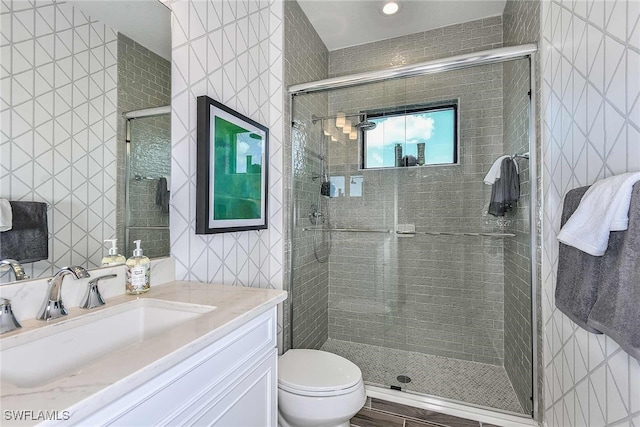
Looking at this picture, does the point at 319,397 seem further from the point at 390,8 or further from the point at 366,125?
the point at 390,8

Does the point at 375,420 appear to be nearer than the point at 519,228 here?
Yes

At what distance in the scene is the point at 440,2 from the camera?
2252mm

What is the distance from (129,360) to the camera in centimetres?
63

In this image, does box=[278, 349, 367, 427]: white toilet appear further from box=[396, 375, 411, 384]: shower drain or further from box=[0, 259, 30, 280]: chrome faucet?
box=[0, 259, 30, 280]: chrome faucet

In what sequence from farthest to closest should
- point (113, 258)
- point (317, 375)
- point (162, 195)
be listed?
1. point (317, 375)
2. point (162, 195)
3. point (113, 258)

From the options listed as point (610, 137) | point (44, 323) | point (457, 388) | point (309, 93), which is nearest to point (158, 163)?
point (44, 323)

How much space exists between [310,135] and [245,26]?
838 millimetres

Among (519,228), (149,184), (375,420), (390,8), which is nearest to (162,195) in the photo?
(149,184)

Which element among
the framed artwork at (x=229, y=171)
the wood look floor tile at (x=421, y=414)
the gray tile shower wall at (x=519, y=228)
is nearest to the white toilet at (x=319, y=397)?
the wood look floor tile at (x=421, y=414)

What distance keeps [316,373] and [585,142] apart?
151 cm

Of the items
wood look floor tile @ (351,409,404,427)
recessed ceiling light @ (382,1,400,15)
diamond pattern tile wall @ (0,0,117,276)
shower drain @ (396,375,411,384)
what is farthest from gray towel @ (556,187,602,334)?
recessed ceiling light @ (382,1,400,15)

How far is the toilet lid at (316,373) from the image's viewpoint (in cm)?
141

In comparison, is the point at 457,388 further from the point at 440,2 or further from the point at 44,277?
the point at 440,2

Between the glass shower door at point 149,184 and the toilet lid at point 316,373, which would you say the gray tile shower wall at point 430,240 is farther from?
the glass shower door at point 149,184
